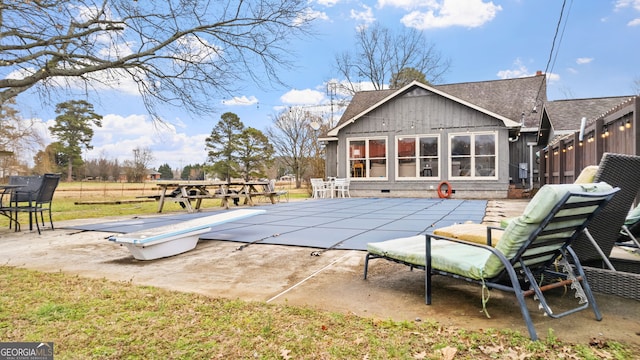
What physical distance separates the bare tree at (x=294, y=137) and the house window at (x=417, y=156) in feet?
40.5

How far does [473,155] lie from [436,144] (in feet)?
4.82

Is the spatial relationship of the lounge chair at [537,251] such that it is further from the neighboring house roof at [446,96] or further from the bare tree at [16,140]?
the bare tree at [16,140]

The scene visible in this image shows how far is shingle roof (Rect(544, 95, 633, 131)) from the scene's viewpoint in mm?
12641

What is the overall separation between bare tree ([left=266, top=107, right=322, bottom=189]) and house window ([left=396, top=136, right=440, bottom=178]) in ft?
40.5

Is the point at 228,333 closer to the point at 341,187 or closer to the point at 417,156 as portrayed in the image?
the point at 341,187

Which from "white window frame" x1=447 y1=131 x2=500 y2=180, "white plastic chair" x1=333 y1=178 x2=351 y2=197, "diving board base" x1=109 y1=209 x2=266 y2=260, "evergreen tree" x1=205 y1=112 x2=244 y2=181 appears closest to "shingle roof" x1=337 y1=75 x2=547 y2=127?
"white window frame" x1=447 y1=131 x2=500 y2=180

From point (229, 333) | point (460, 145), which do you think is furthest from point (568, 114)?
point (229, 333)

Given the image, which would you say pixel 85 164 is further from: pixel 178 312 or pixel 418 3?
pixel 178 312

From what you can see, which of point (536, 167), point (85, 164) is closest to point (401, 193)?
point (536, 167)

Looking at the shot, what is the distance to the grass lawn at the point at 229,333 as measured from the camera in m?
1.83

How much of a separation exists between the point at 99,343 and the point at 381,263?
263 cm

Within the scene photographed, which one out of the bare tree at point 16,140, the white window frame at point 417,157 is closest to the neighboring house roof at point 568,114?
the white window frame at point 417,157

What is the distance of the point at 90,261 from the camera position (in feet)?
13.4

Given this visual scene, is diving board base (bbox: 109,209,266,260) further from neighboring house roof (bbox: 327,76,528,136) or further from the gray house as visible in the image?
neighboring house roof (bbox: 327,76,528,136)
